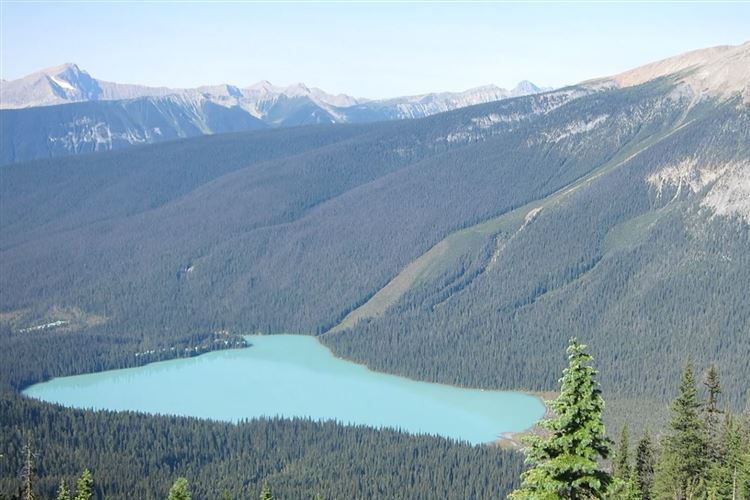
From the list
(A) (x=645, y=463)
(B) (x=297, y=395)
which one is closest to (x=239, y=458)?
(B) (x=297, y=395)

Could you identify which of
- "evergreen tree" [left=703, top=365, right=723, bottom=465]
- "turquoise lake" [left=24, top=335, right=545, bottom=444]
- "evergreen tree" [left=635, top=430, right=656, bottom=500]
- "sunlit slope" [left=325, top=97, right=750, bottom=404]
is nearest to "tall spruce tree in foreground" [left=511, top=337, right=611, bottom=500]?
"evergreen tree" [left=703, top=365, right=723, bottom=465]

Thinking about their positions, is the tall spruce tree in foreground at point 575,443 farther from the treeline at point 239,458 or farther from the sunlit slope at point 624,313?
the sunlit slope at point 624,313

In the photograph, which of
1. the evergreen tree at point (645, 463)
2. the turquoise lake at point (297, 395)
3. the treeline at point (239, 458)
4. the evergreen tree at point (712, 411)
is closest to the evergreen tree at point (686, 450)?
the evergreen tree at point (712, 411)

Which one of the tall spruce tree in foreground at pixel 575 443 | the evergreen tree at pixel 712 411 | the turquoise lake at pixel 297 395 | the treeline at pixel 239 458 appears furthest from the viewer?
the turquoise lake at pixel 297 395

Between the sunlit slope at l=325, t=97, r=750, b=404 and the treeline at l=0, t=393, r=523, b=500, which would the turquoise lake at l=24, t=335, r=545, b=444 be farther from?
the treeline at l=0, t=393, r=523, b=500

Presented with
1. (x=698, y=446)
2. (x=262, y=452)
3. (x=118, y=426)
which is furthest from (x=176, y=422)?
(x=698, y=446)

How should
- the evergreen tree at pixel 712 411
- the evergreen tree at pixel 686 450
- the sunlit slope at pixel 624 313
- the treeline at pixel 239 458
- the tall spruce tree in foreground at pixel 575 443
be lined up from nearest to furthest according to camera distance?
1. the tall spruce tree in foreground at pixel 575 443
2. the evergreen tree at pixel 686 450
3. the evergreen tree at pixel 712 411
4. the treeline at pixel 239 458
5. the sunlit slope at pixel 624 313

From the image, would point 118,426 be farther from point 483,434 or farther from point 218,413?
point 483,434
